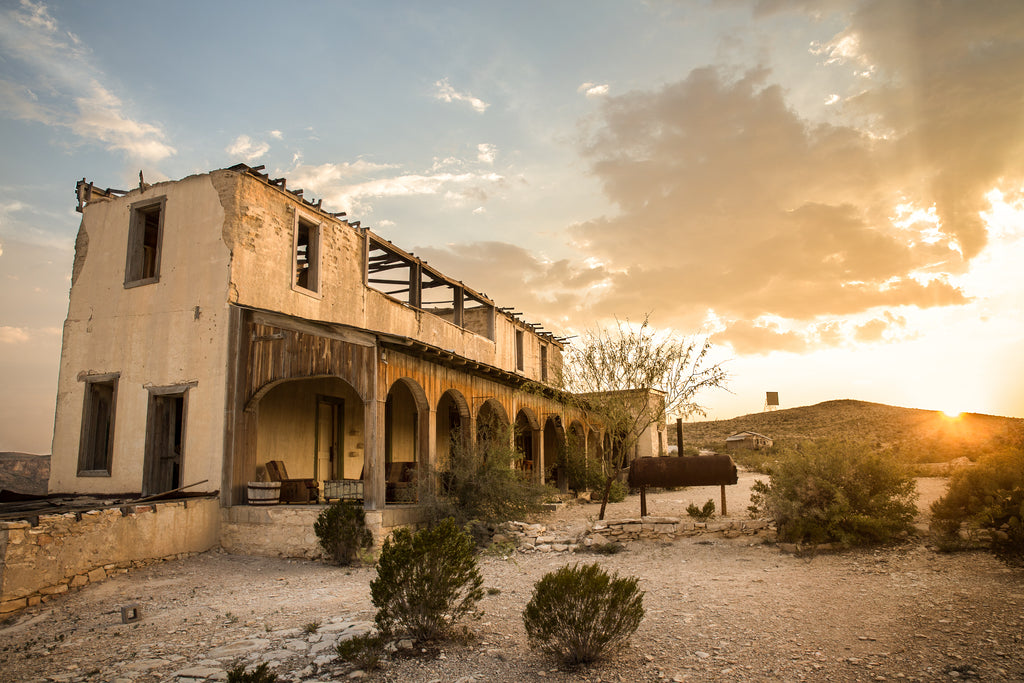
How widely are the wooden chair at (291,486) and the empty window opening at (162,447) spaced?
64.0 inches

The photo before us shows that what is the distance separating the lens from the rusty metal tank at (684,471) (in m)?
12.6

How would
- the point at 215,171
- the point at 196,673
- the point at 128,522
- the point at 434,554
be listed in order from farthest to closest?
the point at 215,171
the point at 128,522
the point at 434,554
the point at 196,673

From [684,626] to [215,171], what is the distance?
37.9ft

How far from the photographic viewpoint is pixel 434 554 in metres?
5.79

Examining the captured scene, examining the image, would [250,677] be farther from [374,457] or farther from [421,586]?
[374,457]

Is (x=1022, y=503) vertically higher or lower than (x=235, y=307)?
lower

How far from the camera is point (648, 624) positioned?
6215 mm

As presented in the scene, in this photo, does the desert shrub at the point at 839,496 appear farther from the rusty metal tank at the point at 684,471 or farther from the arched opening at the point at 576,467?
the arched opening at the point at 576,467

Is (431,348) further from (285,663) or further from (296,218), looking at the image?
(285,663)

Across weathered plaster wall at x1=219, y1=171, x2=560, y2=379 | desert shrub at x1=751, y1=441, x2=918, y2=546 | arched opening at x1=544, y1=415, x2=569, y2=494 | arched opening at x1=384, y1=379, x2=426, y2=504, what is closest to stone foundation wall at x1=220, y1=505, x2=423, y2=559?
arched opening at x1=384, y1=379, x2=426, y2=504

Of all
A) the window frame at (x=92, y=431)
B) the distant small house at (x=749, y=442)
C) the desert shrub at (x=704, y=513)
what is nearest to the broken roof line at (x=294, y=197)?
the window frame at (x=92, y=431)

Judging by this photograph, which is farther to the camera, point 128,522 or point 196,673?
point 128,522

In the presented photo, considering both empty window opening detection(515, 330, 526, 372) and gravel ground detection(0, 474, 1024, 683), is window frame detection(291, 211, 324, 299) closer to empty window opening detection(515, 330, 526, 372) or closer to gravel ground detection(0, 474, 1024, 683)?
gravel ground detection(0, 474, 1024, 683)

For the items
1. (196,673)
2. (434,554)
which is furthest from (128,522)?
(434,554)
